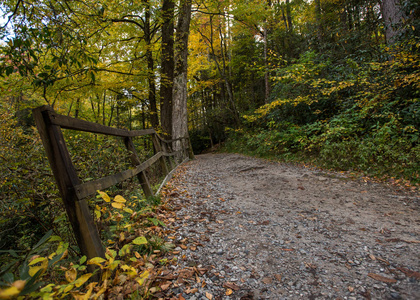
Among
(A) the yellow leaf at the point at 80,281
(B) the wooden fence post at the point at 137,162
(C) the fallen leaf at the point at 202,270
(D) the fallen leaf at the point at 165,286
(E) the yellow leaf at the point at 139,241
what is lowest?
(C) the fallen leaf at the point at 202,270

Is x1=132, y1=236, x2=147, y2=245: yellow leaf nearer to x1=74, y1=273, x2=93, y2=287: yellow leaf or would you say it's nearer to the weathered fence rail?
the weathered fence rail

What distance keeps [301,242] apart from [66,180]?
8.52 feet

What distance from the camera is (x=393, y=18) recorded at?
647 centimetres

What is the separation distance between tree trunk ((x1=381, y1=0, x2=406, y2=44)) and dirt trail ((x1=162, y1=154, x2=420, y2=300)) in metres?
5.00

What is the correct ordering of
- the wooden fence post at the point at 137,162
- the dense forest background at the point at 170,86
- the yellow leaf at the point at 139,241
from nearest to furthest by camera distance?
1. the yellow leaf at the point at 139,241
2. the dense forest background at the point at 170,86
3. the wooden fence post at the point at 137,162

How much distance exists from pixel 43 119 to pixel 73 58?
1464 mm

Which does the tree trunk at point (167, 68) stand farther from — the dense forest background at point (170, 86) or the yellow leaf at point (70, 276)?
the yellow leaf at point (70, 276)

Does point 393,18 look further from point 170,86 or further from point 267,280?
point 267,280

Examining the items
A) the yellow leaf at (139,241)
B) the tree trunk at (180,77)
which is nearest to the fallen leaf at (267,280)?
the yellow leaf at (139,241)

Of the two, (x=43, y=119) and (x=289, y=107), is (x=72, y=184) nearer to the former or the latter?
(x=43, y=119)

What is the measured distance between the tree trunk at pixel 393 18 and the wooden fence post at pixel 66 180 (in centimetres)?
867

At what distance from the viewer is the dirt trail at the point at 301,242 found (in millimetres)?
1849

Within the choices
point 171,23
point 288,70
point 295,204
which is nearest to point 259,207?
point 295,204

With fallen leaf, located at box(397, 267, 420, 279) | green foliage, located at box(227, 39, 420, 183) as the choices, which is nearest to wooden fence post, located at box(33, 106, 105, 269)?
fallen leaf, located at box(397, 267, 420, 279)
